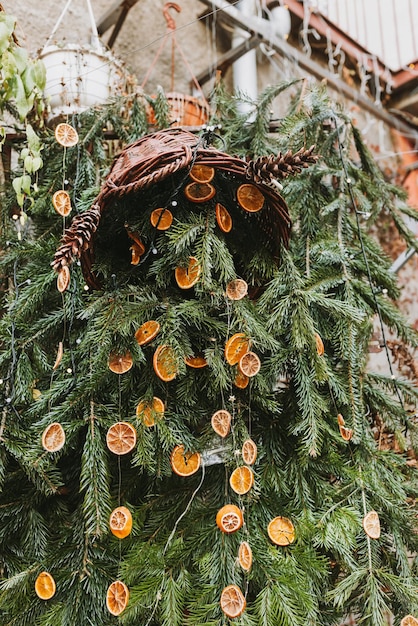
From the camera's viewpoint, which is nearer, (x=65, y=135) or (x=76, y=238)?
(x=76, y=238)

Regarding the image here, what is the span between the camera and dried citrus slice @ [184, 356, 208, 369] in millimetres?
1146

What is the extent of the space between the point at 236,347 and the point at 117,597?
18.3 inches

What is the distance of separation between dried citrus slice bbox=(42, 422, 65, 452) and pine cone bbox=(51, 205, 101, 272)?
291 mm

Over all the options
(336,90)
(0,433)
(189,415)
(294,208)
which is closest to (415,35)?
(336,90)

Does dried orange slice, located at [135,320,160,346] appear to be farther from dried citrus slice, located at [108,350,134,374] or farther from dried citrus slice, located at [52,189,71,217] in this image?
dried citrus slice, located at [52,189,71,217]

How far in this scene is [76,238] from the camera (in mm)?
974

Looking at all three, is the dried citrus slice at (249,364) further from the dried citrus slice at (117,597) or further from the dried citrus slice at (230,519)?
the dried citrus slice at (117,597)

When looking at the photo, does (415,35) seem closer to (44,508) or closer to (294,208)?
(294,208)

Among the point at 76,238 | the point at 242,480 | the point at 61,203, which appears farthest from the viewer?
the point at 61,203

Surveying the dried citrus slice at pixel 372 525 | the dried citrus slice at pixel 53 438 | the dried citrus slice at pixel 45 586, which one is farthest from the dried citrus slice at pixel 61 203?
the dried citrus slice at pixel 372 525

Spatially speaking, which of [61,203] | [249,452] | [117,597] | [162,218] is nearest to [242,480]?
[249,452]

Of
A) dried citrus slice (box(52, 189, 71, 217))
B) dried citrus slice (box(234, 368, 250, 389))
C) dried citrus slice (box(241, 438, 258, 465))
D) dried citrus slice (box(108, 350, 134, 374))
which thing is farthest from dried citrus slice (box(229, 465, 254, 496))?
dried citrus slice (box(52, 189, 71, 217))

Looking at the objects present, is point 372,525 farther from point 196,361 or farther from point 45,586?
point 45,586

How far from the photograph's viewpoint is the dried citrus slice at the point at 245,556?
1.02 metres
